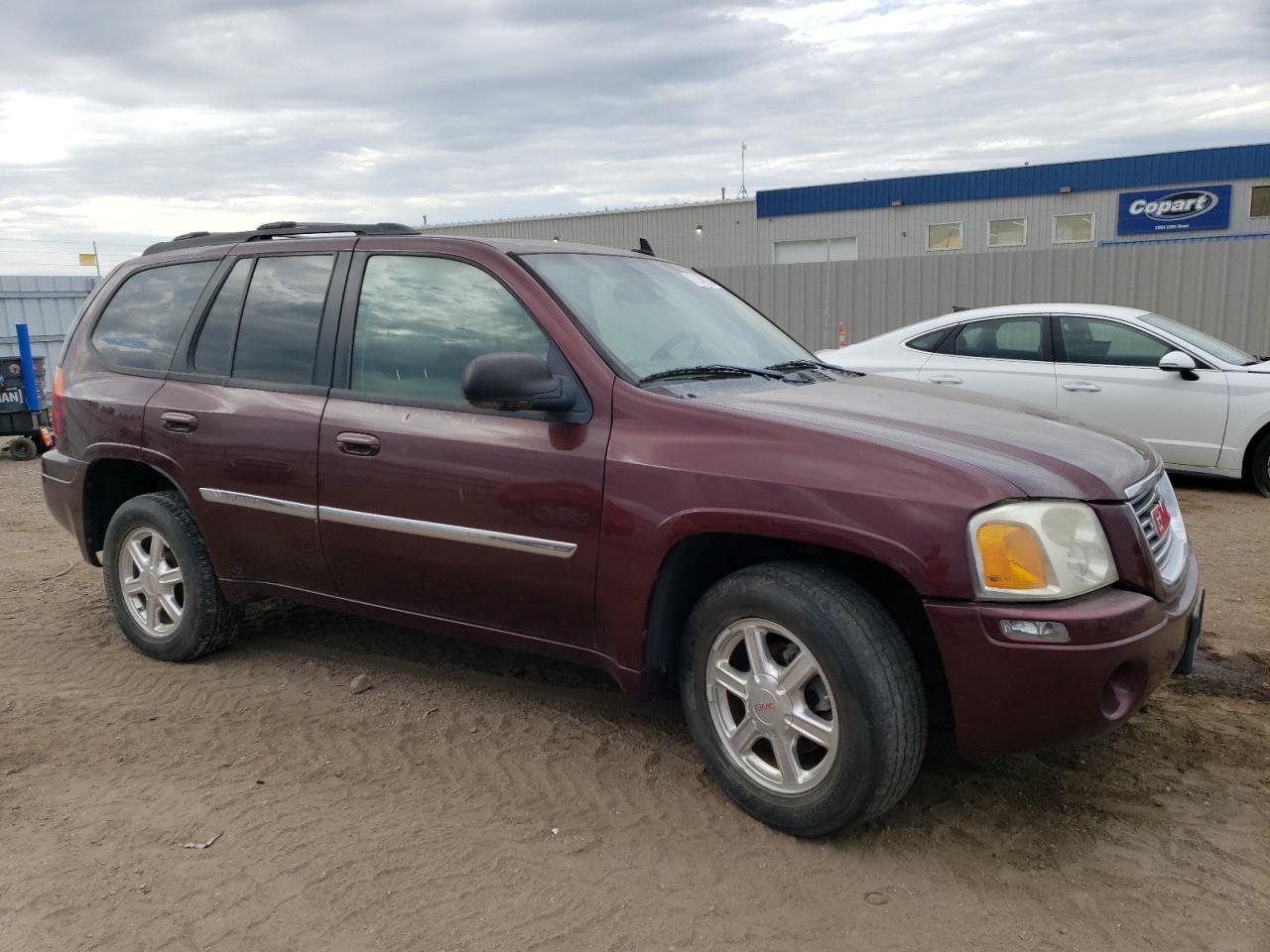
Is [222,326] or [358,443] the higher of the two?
[222,326]

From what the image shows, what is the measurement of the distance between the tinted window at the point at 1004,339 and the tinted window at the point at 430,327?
604 centimetres

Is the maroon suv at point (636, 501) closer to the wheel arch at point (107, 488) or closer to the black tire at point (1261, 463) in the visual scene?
the wheel arch at point (107, 488)

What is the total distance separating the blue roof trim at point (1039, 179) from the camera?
2419cm

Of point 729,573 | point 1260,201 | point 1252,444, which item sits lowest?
point 1252,444

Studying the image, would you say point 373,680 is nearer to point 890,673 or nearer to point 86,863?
point 86,863

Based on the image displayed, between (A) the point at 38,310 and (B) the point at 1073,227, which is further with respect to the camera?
(B) the point at 1073,227

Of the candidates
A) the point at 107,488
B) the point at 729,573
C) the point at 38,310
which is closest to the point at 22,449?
the point at 38,310

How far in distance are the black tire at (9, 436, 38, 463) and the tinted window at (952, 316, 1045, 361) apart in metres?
11.0

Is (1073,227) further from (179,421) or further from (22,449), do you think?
(179,421)

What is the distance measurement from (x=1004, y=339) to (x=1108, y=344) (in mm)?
794

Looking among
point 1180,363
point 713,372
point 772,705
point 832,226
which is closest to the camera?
point 772,705

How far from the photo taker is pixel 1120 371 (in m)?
8.23

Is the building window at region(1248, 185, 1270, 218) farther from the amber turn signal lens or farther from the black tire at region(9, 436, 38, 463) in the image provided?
the amber turn signal lens

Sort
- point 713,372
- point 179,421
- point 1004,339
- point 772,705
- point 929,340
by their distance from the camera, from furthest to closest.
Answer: point 929,340 → point 1004,339 → point 179,421 → point 713,372 → point 772,705
